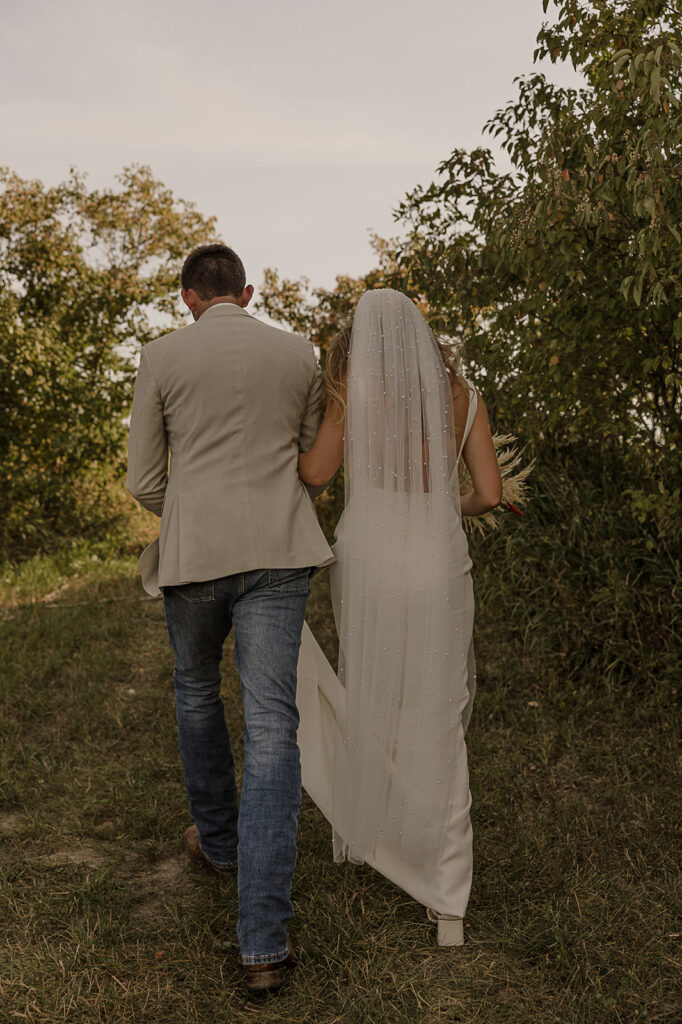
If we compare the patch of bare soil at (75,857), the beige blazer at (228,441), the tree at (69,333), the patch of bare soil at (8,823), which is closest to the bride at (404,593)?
the beige blazer at (228,441)

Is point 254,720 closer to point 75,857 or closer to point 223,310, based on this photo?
point 223,310

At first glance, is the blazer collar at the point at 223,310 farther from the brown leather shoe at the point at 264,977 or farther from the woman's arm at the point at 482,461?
the brown leather shoe at the point at 264,977

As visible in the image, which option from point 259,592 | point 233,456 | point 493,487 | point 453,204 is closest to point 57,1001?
point 259,592

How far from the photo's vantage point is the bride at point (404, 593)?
276 centimetres

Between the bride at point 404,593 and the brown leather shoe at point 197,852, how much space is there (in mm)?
575

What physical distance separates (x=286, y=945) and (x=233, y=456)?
55.6 inches

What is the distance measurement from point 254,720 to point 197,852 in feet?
3.28

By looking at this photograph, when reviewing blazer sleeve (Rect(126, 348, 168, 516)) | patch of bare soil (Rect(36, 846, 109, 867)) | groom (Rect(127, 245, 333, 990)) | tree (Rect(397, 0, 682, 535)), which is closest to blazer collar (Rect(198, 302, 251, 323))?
groom (Rect(127, 245, 333, 990))

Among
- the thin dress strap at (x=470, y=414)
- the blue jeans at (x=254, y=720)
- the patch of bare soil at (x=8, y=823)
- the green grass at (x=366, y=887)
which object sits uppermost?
the thin dress strap at (x=470, y=414)

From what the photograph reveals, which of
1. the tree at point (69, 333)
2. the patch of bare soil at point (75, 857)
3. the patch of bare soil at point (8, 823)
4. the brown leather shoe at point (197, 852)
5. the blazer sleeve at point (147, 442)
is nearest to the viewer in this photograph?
the blazer sleeve at point (147, 442)

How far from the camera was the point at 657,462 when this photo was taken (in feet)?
15.5

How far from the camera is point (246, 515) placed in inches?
104

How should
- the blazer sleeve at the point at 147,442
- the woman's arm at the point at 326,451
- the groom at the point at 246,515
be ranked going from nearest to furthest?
the groom at the point at 246,515
the blazer sleeve at the point at 147,442
the woman's arm at the point at 326,451

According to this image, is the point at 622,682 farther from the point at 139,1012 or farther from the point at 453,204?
the point at 139,1012
